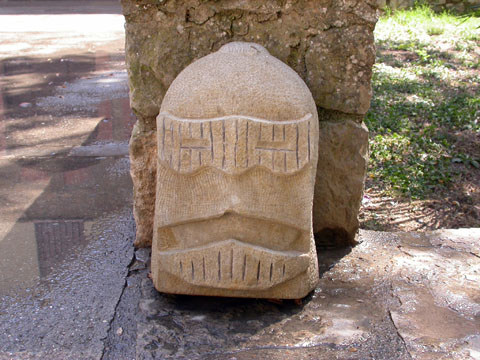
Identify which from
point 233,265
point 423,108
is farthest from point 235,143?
point 423,108

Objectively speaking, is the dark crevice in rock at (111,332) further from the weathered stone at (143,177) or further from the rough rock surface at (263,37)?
the rough rock surface at (263,37)

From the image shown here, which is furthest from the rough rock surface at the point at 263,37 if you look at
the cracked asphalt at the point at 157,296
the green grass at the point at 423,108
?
the green grass at the point at 423,108

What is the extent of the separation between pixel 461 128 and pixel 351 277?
7.13ft

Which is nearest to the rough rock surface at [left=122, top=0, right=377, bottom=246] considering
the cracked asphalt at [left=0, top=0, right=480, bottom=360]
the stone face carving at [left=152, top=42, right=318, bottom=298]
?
the stone face carving at [left=152, top=42, right=318, bottom=298]

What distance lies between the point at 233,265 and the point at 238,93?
60 centimetres

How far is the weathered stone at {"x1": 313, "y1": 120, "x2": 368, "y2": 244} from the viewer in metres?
2.29

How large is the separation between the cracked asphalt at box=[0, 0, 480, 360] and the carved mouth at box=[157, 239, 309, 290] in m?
0.15

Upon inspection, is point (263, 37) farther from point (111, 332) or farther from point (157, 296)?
point (111, 332)

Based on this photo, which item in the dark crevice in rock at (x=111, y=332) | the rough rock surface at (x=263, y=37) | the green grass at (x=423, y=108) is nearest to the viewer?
the dark crevice in rock at (x=111, y=332)

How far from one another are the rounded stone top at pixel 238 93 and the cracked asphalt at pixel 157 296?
2.38 feet

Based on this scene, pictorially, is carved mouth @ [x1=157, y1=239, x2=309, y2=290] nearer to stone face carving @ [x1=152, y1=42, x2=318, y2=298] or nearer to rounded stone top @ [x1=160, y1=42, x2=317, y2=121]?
stone face carving @ [x1=152, y1=42, x2=318, y2=298]

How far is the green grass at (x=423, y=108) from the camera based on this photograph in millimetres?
3344

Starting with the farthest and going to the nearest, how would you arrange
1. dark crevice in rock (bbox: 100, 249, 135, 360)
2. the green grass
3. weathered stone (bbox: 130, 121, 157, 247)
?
the green grass → weathered stone (bbox: 130, 121, 157, 247) → dark crevice in rock (bbox: 100, 249, 135, 360)

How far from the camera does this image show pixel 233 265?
1.82m
